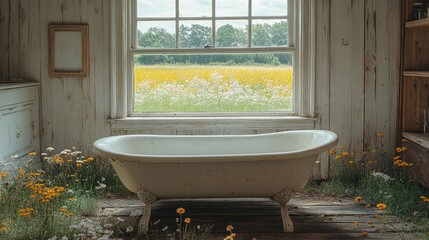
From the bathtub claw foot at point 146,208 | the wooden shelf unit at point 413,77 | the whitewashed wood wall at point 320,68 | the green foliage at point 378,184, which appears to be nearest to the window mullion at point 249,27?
the whitewashed wood wall at point 320,68

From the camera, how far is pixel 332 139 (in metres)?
3.87

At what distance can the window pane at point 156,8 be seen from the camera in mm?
4922

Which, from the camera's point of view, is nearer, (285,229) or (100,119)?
(285,229)

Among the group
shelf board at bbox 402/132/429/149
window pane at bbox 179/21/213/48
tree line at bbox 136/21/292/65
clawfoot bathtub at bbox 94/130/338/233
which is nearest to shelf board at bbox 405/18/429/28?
shelf board at bbox 402/132/429/149

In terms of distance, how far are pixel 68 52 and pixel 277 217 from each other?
224 cm

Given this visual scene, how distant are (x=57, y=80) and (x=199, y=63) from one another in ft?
3.99

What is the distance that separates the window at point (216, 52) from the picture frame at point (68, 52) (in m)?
0.40

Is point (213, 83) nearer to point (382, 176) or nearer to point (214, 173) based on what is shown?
point (214, 173)

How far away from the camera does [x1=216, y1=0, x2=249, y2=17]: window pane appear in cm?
492

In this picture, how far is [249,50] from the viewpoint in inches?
193

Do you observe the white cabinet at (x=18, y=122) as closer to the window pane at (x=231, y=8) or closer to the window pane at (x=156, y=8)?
the window pane at (x=156, y=8)

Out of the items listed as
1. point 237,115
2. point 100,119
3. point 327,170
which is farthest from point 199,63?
point 327,170

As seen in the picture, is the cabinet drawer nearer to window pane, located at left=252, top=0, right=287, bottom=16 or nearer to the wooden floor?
the wooden floor

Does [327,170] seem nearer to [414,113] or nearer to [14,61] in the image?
[414,113]
